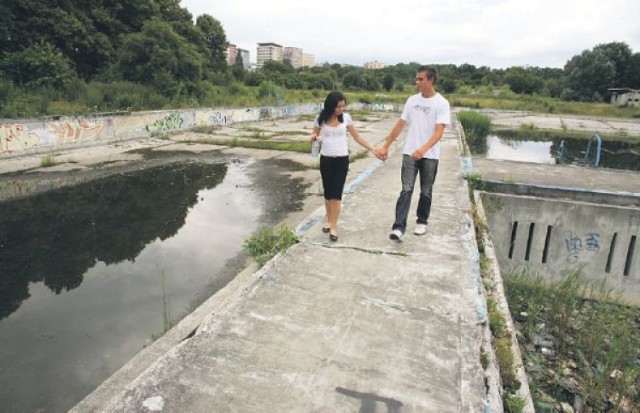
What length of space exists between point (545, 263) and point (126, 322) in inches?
274

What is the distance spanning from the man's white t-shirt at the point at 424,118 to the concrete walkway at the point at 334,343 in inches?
40.5

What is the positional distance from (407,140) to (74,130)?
1324cm

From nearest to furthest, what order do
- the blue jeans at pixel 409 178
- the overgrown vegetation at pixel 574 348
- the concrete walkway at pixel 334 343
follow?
the concrete walkway at pixel 334 343, the overgrown vegetation at pixel 574 348, the blue jeans at pixel 409 178

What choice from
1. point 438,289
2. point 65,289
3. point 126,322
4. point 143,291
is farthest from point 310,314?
point 65,289

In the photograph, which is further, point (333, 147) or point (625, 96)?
point (625, 96)

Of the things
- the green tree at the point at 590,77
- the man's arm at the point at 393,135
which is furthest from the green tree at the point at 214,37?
the green tree at the point at 590,77

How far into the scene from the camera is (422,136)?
4.48 meters

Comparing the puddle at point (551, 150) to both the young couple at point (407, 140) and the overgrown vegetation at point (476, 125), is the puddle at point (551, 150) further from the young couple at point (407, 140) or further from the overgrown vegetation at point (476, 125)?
the young couple at point (407, 140)

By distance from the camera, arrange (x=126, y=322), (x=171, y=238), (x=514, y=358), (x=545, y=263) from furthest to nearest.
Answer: (x=545, y=263)
(x=171, y=238)
(x=126, y=322)
(x=514, y=358)

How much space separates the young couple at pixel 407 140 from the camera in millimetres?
4361

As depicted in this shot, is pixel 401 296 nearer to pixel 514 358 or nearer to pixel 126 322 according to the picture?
pixel 514 358

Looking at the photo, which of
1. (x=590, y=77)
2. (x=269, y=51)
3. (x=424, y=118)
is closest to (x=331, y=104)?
(x=424, y=118)

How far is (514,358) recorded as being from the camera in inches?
116

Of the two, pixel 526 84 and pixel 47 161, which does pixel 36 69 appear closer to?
pixel 47 161
